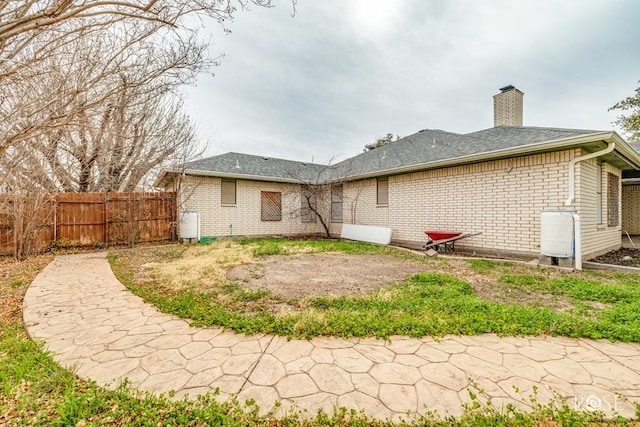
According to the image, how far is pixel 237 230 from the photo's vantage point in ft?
37.7

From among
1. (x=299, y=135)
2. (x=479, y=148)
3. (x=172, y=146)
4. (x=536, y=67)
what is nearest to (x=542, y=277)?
(x=479, y=148)

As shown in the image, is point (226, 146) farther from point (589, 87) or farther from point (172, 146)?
point (589, 87)

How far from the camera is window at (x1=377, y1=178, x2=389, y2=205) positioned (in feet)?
34.2

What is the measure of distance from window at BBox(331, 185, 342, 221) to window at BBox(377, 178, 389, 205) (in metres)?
2.37

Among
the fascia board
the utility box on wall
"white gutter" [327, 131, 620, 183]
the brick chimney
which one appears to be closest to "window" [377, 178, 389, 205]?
"white gutter" [327, 131, 620, 183]

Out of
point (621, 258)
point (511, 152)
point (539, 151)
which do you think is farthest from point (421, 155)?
point (621, 258)

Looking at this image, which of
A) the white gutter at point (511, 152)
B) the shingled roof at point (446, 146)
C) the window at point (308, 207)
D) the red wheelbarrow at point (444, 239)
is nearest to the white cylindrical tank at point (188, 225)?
the window at point (308, 207)

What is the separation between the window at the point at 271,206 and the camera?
12177 mm

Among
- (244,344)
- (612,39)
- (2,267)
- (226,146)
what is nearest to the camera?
(244,344)

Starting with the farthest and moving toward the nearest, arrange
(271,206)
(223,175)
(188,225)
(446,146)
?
1. (271,206)
2. (223,175)
3. (188,225)
4. (446,146)

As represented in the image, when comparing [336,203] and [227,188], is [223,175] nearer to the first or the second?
[227,188]

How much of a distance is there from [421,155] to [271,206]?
6.78 metres

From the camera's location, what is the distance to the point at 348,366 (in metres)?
2.16

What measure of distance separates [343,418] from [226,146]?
13.9m
